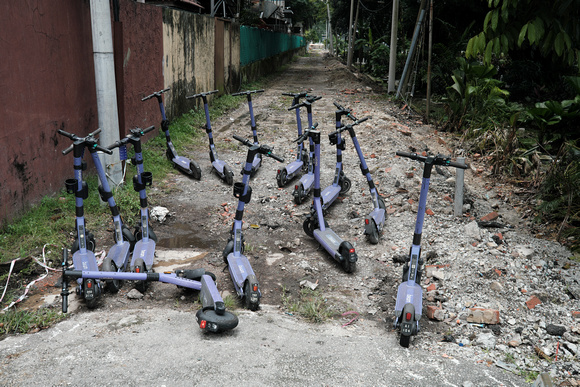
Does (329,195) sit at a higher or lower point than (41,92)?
lower

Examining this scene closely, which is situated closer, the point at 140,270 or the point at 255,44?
the point at 140,270

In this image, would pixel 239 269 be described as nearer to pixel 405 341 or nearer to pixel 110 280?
pixel 110 280

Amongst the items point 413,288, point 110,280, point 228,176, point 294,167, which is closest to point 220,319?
point 110,280

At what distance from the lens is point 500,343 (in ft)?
12.5

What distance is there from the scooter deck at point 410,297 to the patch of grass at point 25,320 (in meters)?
2.78

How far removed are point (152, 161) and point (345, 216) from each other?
3.66 meters

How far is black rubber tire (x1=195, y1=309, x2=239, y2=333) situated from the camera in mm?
3613

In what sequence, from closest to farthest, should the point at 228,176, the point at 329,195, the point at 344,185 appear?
the point at 329,195 < the point at 344,185 < the point at 228,176

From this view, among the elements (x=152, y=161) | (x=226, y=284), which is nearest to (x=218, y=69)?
(x=152, y=161)

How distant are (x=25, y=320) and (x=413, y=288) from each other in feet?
10.5

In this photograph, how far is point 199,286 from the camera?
4.28 metres

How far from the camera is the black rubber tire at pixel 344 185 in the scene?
7069 mm

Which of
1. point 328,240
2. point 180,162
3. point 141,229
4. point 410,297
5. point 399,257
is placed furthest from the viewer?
point 180,162

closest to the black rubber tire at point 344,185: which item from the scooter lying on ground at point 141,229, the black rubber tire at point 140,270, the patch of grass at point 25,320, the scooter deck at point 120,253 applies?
the scooter lying on ground at point 141,229
